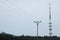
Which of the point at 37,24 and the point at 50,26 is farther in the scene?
the point at 50,26

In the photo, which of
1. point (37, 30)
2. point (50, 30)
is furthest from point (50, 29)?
point (37, 30)

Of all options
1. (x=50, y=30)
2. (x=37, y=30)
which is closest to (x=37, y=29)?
(x=37, y=30)

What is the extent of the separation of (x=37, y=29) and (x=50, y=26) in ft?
19.7

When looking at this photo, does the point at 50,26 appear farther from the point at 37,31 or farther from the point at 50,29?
the point at 37,31

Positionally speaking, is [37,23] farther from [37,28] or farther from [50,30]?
[50,30]

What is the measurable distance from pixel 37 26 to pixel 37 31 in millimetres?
1754

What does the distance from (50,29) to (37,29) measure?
576cm

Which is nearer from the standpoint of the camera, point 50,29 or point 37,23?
point 37,23

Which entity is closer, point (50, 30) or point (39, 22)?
point (39, 22)

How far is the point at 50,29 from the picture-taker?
6519 centimetres

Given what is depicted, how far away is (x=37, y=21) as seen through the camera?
2384 inches

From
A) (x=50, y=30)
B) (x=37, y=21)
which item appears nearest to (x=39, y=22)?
(x=37, y=21)

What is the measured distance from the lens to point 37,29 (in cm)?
6219

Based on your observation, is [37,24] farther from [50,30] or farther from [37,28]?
[50,30]
